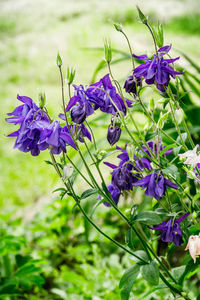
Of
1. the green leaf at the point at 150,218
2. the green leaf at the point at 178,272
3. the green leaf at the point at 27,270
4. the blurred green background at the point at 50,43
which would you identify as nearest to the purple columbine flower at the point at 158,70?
the green leaf at the point at 150,218

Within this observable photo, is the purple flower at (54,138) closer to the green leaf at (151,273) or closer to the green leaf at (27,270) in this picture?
the green leaf at (151,273)

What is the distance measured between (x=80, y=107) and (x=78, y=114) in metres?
0.02

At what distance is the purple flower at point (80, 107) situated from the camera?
0.80 m

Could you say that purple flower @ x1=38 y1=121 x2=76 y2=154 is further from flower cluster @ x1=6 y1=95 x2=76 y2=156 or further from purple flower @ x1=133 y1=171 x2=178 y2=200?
purple flower @ x1=133 y1=171 x2=178 y2=200

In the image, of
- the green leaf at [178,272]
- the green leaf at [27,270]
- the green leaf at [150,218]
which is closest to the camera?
the green leaf at [150,218]

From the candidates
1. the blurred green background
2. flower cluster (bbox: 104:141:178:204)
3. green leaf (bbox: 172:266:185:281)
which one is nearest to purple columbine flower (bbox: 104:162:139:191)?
flower cluster (bbox: 104:141:178:204)

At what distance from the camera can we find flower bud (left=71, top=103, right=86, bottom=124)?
80cm

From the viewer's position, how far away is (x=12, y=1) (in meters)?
6.53

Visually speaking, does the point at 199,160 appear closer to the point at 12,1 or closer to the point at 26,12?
the point at 26,12

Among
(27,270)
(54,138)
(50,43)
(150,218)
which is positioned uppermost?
(50,43)

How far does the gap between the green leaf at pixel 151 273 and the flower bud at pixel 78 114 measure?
39cm

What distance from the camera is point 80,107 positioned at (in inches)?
31.6

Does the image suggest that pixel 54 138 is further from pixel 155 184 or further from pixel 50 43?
pixel 50 43

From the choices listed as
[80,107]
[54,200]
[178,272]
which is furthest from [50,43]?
[80,107]
